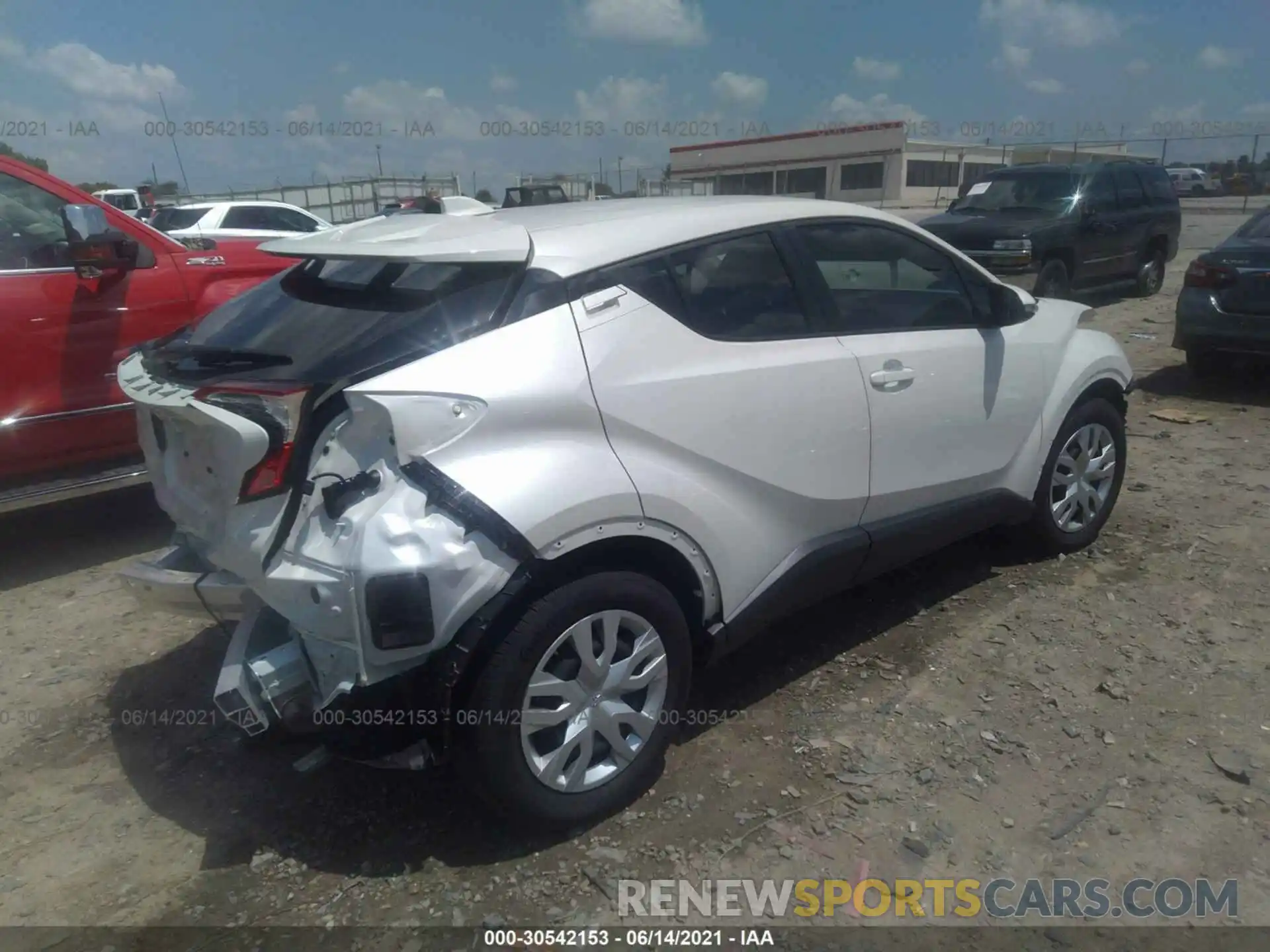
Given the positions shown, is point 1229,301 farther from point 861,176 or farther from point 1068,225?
point 861,176

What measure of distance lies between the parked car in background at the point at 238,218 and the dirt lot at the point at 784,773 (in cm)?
1085

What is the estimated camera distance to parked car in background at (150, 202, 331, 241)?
13961 millimetres

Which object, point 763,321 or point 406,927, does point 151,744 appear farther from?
point 763,321

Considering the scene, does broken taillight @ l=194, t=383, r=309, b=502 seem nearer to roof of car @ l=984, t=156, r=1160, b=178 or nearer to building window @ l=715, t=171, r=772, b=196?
roof of car @ l=984, t=156, r=1160, b=178

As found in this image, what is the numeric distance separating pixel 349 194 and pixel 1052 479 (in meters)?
31.4

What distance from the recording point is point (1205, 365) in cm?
819

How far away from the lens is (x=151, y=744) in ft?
11.0

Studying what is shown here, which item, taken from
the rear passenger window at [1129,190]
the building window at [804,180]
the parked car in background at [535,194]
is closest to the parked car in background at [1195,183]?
the building window at [804,180]

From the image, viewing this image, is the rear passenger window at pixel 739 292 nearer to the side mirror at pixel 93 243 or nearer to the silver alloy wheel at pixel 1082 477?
the silver alloy wheel at pixel 1082 477

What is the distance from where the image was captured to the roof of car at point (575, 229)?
2775 millimetres

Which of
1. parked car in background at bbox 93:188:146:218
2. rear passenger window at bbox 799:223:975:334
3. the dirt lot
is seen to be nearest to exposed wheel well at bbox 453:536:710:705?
the dirt lot

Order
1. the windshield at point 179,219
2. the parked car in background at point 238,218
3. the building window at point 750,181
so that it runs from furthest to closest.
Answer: the building window at point 750,181, the windshield at point 179,219, the parked car in background at point 238,218

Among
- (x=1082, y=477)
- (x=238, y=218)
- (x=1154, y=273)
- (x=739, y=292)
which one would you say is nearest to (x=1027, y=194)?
(x=1154, y=273)

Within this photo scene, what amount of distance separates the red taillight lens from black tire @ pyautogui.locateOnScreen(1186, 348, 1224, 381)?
58 cm
